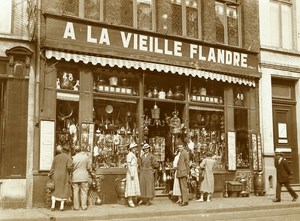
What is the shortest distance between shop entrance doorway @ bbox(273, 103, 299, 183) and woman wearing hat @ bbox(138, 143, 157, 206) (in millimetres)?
6728

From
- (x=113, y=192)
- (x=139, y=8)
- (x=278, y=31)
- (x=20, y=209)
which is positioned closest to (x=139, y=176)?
(x=113, y=192)

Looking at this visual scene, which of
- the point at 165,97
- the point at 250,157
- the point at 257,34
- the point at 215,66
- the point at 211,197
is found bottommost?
the point at 211,197

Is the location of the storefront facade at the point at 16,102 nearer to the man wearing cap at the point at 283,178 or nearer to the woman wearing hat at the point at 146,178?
the woman wearing hat at the point at 146,178

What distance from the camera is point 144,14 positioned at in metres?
15.5

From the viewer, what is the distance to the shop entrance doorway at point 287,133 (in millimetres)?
18047

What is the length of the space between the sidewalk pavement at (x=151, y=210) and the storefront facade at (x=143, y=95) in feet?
3.07

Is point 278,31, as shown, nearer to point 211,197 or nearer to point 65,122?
point 211,197

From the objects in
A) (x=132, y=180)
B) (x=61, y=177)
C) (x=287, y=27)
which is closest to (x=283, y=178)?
(x=132, y=180)

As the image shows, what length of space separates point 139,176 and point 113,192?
38.5 inches

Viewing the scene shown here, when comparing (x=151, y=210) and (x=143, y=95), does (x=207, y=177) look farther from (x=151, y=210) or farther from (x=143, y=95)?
(x=143, y=95)

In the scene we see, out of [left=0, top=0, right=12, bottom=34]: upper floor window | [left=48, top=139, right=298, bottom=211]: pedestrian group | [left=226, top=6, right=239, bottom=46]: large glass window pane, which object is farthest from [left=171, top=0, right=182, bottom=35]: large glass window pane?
[left=0, top=0, right=12, bottom=34]: upper floor window

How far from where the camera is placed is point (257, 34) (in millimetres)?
17969

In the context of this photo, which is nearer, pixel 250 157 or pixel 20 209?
pixel 20 209

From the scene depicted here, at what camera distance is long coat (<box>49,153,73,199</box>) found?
39.4ft
